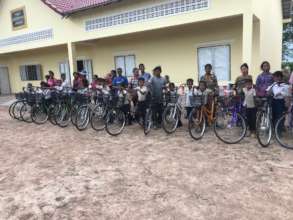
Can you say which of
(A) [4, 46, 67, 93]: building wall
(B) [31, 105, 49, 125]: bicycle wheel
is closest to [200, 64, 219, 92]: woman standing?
(B) [31, 105, 49, 125]: bicycle wheel

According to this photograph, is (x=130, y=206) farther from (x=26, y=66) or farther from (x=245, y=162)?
(x=26, y=66)

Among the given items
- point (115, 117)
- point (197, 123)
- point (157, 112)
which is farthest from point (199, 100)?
point (115, 117)

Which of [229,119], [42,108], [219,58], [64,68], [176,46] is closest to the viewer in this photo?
[229,119]

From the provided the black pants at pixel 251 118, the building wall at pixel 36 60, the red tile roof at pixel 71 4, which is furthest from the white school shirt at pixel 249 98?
the building wall at pixel 36 60

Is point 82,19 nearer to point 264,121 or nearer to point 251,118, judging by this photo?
point 251,118

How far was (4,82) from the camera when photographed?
19656 mm

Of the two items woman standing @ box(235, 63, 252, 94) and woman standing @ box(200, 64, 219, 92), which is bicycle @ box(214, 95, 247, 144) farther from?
woman standing @ box(200, 64, 219, 92)

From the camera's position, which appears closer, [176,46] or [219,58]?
[219,58]

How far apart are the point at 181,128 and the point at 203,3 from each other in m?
3.54

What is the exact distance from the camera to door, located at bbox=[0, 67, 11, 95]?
1953cm

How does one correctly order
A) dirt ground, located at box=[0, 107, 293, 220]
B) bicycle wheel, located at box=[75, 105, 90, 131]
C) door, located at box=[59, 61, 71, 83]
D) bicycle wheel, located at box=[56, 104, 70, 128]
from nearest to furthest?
1. dirt ground, located at box=[0, 107, 293, 220]
2. bicycle wheel, located at box=[75, 105, 90, 131]
3. bicycle wheel, located at box=[56, 104, 70, 128]
4. door, located at box=[59, 61, 71, 83]

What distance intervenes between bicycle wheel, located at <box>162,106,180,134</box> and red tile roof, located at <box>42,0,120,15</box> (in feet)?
15.5

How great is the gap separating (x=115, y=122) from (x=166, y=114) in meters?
1.29

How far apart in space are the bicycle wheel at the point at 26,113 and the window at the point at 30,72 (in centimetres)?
728
